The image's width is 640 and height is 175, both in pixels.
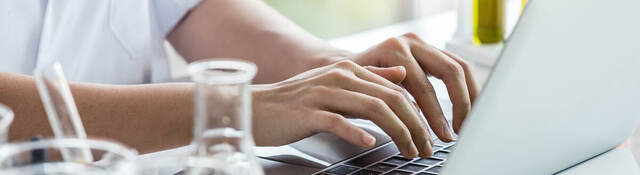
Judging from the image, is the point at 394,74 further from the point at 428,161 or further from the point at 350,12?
the point at 350,12

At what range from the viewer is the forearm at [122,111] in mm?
829

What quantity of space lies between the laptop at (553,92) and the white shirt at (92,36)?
553 mm

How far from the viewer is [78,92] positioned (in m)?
0.86

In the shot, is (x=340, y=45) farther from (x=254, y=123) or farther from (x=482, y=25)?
(x=254, y=123)

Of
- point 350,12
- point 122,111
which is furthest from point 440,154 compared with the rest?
point 350,12

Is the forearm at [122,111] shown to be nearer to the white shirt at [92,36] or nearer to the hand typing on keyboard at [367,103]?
the hand typing on keyboard at [367,103]

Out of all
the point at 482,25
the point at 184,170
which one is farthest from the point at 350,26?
the point at 184,170

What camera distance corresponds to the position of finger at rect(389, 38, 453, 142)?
2.73 feet

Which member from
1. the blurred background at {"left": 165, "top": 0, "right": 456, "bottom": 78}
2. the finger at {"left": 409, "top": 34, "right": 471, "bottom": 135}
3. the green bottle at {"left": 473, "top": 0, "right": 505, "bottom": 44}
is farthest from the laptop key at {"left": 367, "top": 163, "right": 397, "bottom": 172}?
the blurred background at {"left": 165, "top": 0, "right": 456, "bottom": 78}

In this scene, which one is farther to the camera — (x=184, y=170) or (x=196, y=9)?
(x=196, y=9)

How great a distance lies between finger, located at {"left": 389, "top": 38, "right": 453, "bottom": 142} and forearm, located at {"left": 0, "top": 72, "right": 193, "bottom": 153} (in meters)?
0.24

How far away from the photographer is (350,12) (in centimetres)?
251

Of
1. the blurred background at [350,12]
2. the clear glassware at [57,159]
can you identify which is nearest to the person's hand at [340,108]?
the clear glassware at [57,159]

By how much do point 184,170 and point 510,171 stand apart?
0.91 feet
